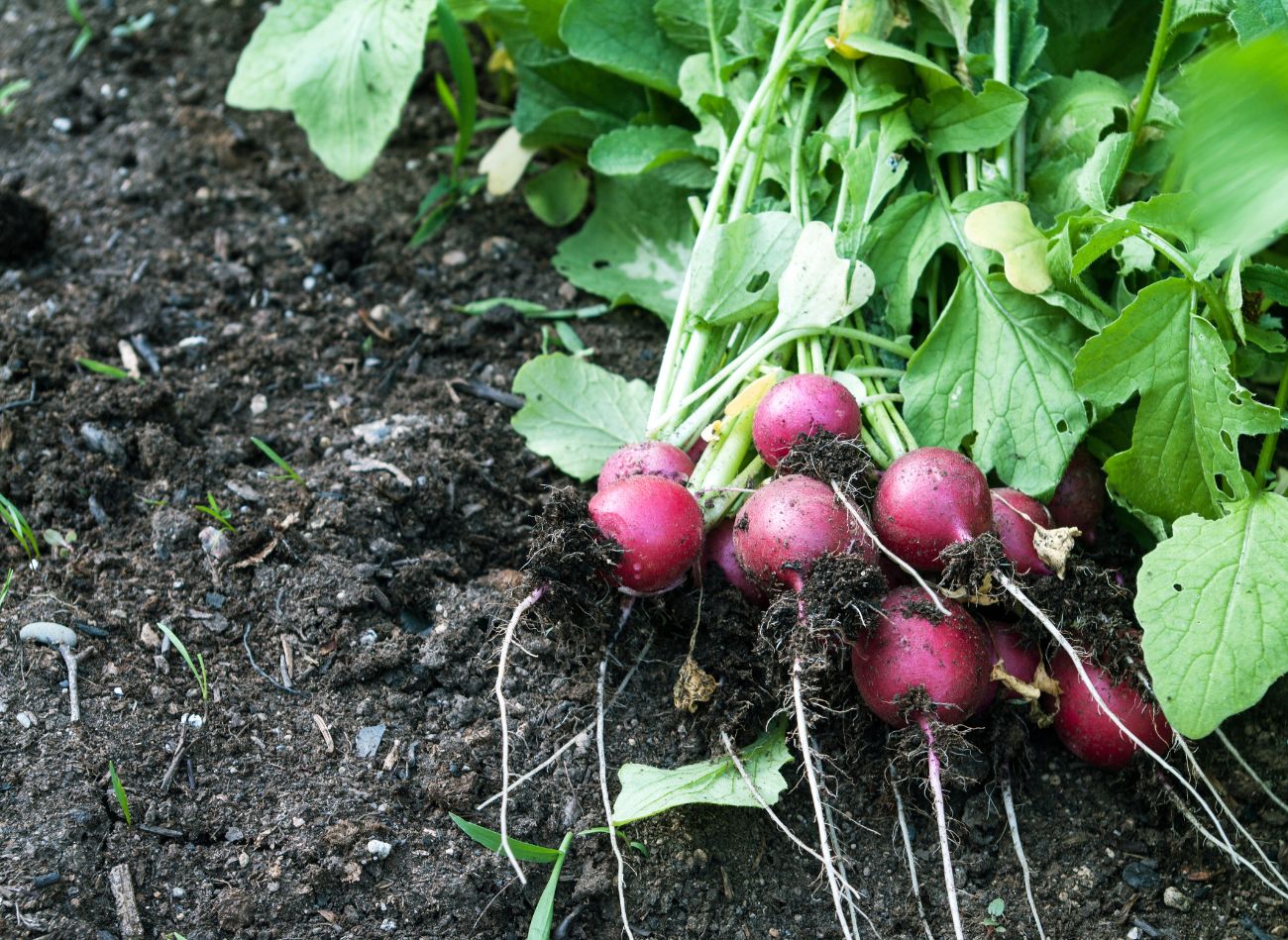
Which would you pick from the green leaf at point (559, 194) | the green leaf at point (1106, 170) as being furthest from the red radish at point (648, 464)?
the green leaf at point (559, 194)

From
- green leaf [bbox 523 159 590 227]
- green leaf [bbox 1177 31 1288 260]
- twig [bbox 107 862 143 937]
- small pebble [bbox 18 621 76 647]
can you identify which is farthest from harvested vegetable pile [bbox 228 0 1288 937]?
small pebble [bbox 18 621 76 647]

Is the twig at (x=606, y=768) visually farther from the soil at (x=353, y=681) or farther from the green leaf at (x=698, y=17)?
the green leaf at (x=698, y=17)

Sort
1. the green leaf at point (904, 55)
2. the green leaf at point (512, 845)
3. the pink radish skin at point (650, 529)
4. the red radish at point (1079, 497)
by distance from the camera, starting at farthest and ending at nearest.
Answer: the green leaf at point (904, 55) < the red radish at point (1079, 497) < the pink radish skin at point (650, 529) < the green leaf at point (512, 845)

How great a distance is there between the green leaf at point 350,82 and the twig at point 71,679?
1.35 metres

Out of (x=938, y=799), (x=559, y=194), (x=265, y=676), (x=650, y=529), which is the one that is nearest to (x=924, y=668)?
(x=938, y=799)

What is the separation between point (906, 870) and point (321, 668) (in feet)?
3.80

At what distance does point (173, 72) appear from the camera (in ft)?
11.5

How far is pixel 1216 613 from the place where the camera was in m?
1.86

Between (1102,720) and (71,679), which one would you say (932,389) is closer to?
(1102,720)

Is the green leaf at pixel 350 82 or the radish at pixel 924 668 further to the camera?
the green leaf at pixel 350 82

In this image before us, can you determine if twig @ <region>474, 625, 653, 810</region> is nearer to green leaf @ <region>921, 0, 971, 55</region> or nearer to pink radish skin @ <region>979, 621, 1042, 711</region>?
pink radish skin @ <region>979, 621, 1042, 711</region>

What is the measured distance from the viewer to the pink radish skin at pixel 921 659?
76.2 inches

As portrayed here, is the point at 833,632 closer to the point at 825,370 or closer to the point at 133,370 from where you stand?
the point at 825,370

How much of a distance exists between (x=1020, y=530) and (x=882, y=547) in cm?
31
